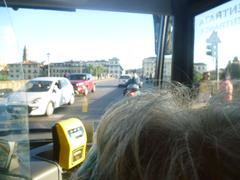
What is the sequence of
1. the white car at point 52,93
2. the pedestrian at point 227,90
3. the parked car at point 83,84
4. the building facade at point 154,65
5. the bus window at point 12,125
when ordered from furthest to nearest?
the parked car at point 83,84
the white car at point 52,93
the building facade at point 154,65
the bus window at point 12,125
the pedestrian at point 227,90

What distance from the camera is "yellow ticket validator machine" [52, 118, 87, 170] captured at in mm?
1974

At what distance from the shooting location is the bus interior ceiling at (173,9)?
3270mm

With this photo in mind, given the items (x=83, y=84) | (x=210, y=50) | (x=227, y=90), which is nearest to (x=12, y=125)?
(x=227, y=90)

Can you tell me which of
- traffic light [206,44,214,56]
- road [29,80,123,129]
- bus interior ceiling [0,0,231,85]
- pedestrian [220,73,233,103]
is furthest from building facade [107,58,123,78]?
pedestrian [220,73,233,103]

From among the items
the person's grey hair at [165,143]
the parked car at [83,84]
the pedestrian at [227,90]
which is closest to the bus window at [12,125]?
the person's grey hair at [165,143]

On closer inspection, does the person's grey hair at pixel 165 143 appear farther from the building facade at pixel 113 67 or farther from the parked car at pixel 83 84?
the parked car at pixel 83 84

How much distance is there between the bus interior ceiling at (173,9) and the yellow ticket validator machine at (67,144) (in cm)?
142

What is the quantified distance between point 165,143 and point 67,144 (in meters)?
1.41

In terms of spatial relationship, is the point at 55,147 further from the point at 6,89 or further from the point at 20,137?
the point at 20,137

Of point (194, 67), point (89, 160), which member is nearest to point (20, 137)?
point (89, 160)

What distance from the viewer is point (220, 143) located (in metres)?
0.61

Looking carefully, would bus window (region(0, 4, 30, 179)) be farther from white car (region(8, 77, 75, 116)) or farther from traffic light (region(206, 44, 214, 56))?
white car (region(8, 77, 75, 116))

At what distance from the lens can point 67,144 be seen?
6.54 ft

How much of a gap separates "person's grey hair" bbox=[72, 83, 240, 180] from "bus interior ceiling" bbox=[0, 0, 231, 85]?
2569 mm
